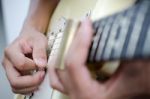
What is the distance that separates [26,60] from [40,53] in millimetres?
35

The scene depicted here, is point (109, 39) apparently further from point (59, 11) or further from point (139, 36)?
point (59, 11)

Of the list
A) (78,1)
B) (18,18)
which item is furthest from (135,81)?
(18,18)

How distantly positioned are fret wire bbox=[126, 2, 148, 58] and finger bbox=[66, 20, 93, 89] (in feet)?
0.20

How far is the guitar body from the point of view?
483 millimetres

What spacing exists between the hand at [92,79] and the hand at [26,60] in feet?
0.63

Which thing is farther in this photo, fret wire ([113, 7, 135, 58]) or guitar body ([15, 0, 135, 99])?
guitar body ([15, 0, 135, 99])

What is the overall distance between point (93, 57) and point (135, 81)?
0.06 metres

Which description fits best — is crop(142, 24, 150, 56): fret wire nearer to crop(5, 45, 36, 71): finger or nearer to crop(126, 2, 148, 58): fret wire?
crop(126, 2, 148, 58): fret wire

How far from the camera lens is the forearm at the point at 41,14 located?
70 cm

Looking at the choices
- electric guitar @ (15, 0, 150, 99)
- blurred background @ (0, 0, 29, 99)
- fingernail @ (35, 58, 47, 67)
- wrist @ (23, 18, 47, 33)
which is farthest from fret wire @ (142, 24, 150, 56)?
blurred background @ (0, 0, 29, 99)

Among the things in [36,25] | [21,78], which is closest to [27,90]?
[21,78]

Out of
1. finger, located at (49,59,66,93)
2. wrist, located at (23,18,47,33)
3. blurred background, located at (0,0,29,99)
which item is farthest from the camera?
blurred background, located at (0,0,29,99)

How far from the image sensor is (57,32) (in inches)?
23.7

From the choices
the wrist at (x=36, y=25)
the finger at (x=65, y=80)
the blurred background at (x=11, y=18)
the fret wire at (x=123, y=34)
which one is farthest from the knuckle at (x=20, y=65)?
the blurred background at (x=11, y=18)
